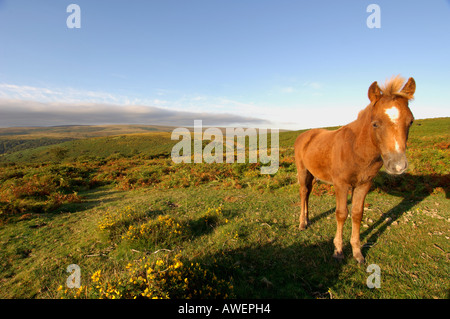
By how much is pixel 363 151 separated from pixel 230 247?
361cm

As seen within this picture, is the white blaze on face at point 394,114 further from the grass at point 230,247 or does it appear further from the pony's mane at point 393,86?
the grass at point 230,247

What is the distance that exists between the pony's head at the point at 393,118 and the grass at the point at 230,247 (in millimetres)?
2331

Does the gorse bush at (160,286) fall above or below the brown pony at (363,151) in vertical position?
below

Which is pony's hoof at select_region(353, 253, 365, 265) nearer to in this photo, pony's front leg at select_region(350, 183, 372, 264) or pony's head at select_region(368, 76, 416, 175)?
pony's front leg at select_region(350, 183, 372, 264)

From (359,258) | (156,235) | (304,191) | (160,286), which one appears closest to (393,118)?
(359,258)

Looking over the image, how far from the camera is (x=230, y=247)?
4602 millimetres

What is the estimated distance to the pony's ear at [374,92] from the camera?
10.3 feet

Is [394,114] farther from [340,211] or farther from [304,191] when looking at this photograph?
[304,191]

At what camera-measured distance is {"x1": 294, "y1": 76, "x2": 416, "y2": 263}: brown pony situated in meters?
2.88

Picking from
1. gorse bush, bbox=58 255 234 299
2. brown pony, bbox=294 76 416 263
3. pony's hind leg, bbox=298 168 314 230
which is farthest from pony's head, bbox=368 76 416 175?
gorse bush, bbox=58 255 234 299

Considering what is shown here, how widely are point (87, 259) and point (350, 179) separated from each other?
6.19m

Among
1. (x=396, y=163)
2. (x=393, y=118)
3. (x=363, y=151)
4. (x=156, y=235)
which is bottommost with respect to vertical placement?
(x=156, y=235)

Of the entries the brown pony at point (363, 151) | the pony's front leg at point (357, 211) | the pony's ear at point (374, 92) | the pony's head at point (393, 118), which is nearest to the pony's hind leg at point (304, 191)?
the brown pony at point (363, 151)
